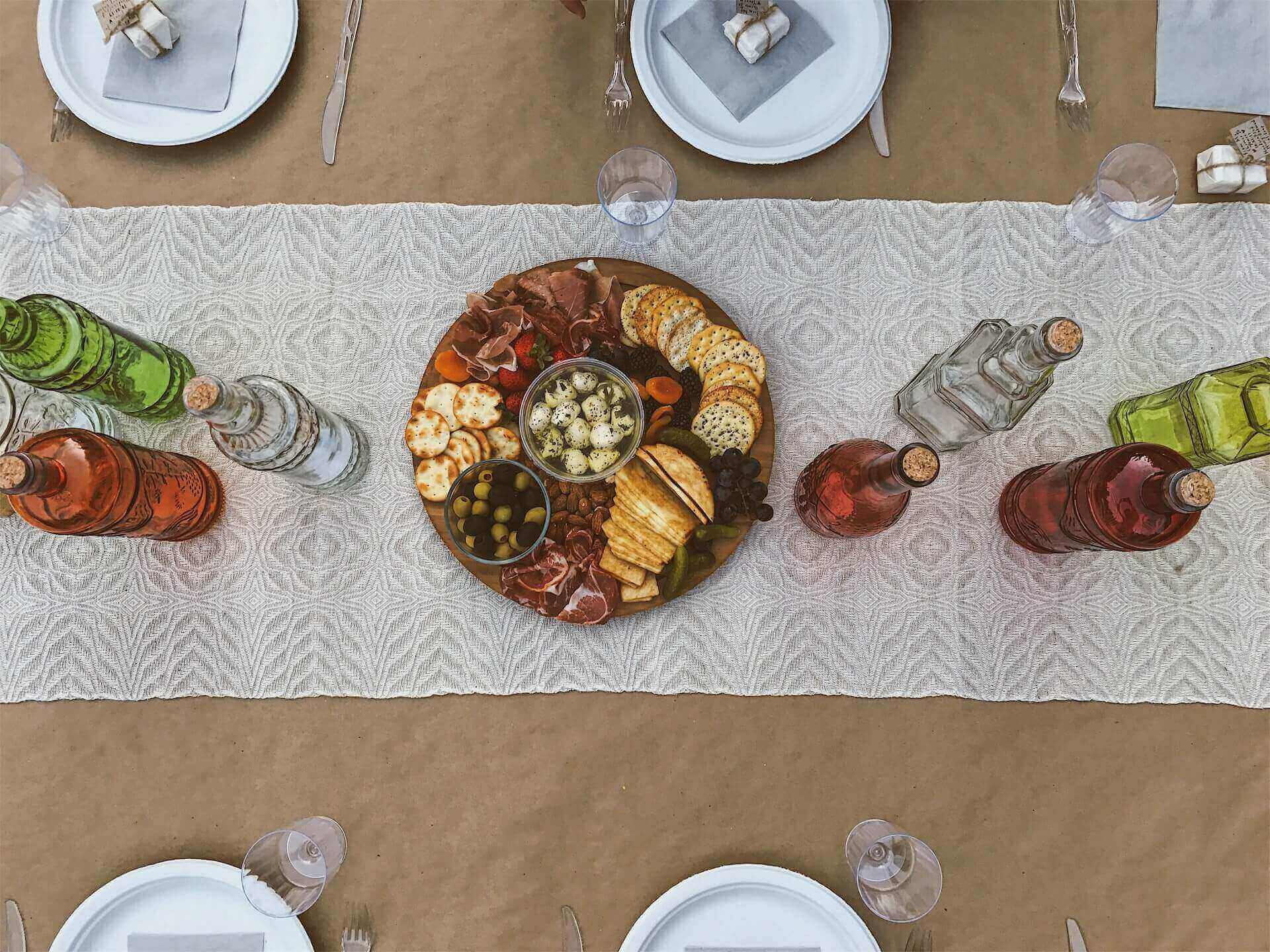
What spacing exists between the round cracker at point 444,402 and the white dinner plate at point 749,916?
0.74 metres

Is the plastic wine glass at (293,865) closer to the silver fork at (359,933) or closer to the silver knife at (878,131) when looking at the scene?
the silver fork at (359,933)

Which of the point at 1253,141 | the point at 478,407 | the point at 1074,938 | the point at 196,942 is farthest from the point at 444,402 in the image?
the point at 1253,141

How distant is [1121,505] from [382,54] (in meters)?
1.36

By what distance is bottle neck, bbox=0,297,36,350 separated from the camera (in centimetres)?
88

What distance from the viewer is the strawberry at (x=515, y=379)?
1.07 m

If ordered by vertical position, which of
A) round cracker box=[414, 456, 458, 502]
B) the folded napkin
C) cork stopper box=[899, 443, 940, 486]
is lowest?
the folded napkin

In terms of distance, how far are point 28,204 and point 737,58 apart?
1.18m

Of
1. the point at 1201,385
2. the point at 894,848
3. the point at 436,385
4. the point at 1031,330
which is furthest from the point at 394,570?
the point at 1201,385

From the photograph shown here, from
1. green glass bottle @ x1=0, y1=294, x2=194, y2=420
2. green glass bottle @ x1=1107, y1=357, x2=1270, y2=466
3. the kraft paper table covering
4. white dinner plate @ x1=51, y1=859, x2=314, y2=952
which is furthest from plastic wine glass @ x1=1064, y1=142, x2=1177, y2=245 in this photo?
white dinner plate @ x1=51, y1=859, x2=314, y2=952

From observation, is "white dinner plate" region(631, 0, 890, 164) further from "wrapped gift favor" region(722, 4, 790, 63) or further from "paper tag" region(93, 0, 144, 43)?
"paper tag" region(93, 0, 144, 43)

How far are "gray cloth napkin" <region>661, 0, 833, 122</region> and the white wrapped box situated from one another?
2.10ft

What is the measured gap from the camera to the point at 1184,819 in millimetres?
1091

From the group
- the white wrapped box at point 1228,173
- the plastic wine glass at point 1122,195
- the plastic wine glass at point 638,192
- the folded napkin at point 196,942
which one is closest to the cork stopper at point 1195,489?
the plastic wine glass at point 1122,195

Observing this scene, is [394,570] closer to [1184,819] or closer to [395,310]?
[395,310]
